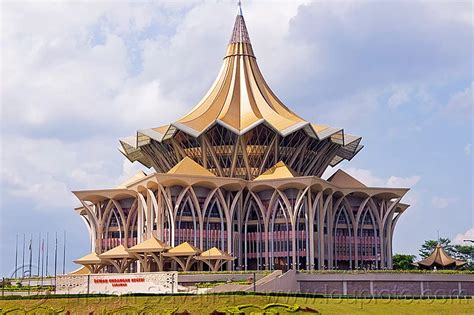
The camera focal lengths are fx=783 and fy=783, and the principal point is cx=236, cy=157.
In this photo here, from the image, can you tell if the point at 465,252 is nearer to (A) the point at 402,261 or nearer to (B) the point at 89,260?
(A) the point at 402,261

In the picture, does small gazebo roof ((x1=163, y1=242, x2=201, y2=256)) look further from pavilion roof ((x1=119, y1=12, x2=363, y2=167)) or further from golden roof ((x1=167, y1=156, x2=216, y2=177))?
pavilion roof ((x1=119, y1=12, x2=363, y2=167))

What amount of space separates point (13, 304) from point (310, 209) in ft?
109

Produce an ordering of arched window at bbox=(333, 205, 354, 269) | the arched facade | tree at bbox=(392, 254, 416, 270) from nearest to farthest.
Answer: the arched facade → arched window at bbox=(333, 205, 354, 269) → tree at bbox=(392, 254, 416, 270)

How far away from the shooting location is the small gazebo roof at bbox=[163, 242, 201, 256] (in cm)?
6488

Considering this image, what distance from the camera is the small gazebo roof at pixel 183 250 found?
6488 centimetres

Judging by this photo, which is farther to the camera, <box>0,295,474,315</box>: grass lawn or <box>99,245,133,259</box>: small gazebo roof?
<box>99,245,133,259</box>: small gazebo roof

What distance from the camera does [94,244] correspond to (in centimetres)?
7900

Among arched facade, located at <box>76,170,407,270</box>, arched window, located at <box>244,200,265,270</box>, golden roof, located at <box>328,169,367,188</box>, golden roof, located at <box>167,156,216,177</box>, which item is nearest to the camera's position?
arched facade, located at <box>76,170,407,270</box>

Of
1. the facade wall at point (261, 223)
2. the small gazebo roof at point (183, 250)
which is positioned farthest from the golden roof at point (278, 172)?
the small gazebo roof at point (183, 250)

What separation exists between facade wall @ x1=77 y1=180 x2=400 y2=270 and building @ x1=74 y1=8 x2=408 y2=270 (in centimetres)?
10

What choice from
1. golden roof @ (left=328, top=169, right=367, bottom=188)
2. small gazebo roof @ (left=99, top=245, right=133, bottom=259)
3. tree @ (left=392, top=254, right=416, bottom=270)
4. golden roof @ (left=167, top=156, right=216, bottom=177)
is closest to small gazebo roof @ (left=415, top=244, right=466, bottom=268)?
golden roof @ (left=328, top=169, right=367, bottom=188)

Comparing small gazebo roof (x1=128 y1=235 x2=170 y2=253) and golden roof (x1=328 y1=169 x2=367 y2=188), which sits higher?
golden roof (x1=328 y1=169 x2=367 y2=188)

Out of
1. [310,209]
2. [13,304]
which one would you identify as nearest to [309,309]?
[13,304]

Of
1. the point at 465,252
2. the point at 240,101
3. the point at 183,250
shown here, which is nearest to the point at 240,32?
the point at 240,101
